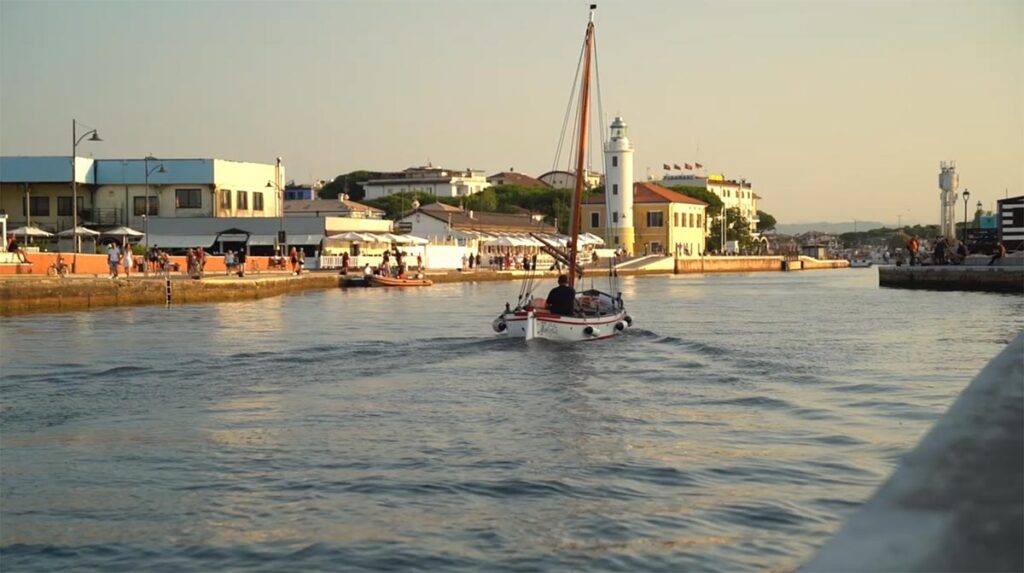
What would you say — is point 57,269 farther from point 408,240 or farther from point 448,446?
point 448,446

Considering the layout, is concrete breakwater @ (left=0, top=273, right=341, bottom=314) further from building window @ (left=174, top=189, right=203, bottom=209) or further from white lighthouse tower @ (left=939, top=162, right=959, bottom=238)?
white lighthouse tower @ (left=939, top=162, right=959, bottom=238)

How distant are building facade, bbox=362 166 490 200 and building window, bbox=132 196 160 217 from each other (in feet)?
302

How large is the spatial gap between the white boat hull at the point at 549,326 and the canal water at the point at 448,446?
551 millimetres

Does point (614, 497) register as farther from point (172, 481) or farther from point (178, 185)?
point (178, 185)

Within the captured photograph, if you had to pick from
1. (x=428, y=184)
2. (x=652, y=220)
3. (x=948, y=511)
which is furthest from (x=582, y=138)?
(x=428, y=184)

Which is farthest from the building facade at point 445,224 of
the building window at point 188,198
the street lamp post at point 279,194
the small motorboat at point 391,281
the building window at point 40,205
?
the building window at point 40,205

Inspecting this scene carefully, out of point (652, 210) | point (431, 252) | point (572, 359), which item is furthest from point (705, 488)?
point (652, 210)

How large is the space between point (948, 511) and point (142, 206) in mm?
82180

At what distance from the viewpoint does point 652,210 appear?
449 ft

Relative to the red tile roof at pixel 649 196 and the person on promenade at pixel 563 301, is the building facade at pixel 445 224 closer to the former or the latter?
the red tile roof at pixel 649 196

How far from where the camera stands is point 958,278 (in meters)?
66.1

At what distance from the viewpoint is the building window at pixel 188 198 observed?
8069 centimetres

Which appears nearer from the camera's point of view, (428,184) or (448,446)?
(448,446)

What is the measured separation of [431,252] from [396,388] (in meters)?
69.9
